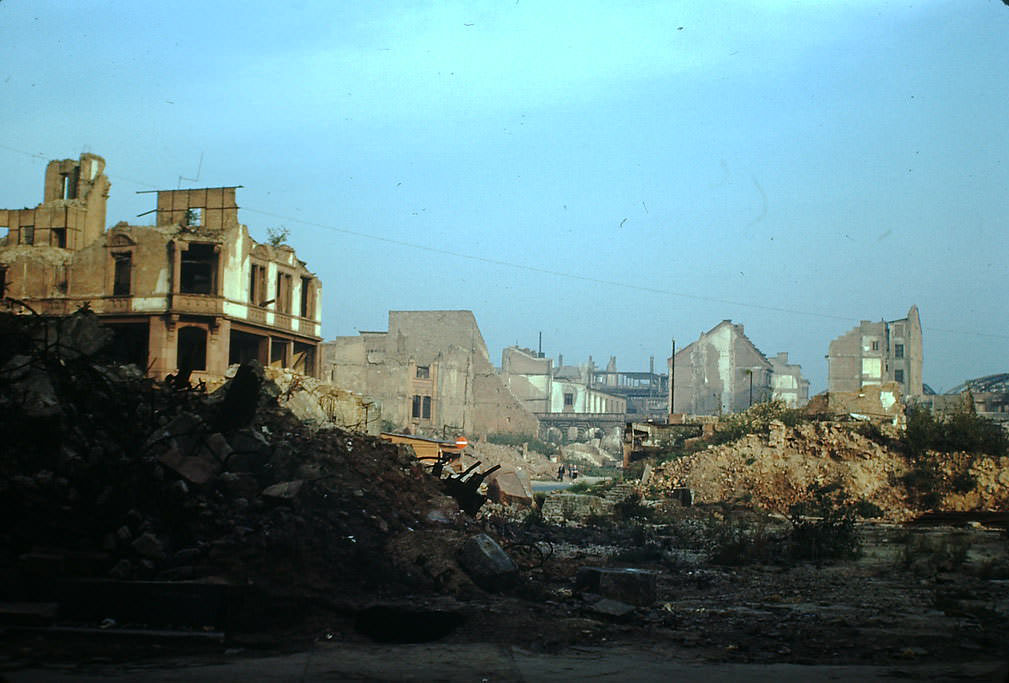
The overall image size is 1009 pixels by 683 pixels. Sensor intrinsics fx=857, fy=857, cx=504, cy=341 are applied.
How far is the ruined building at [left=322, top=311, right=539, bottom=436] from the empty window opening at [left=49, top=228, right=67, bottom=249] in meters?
20.5

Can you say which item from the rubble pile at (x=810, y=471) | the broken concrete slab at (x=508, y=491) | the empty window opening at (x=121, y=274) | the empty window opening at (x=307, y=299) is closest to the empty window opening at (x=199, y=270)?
the empty window opening at (x=121, y=274)

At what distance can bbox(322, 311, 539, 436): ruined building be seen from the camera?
160 feet

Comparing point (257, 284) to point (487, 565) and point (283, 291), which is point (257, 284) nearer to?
point (283, 291)

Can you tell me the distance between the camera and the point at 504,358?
71.0m

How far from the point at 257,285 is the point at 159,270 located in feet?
10.7

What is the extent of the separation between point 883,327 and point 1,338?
2283 inches

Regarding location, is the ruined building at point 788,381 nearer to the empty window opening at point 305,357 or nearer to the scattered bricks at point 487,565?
the empty window opening at point 305,357

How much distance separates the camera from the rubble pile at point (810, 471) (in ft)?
68.4

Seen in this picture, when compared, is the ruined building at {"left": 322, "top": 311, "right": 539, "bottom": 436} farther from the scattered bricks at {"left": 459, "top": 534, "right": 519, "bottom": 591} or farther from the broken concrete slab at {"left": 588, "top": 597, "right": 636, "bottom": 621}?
the broken concrete slab at {"left": 588, "top": 597, "right": 636, "bottom": 621}

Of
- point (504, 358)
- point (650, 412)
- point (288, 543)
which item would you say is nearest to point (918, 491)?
point (288, 543)

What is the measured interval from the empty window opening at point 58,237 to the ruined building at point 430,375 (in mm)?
20477

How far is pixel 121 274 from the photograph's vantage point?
26625 millimetres

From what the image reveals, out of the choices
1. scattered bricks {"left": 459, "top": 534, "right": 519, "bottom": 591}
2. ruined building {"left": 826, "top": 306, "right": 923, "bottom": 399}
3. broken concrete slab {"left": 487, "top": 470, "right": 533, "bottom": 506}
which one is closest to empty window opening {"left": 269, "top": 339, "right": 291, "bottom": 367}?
broken concrete slab {"left": 487, "top": 470, "right": 533, "bottom": 506}

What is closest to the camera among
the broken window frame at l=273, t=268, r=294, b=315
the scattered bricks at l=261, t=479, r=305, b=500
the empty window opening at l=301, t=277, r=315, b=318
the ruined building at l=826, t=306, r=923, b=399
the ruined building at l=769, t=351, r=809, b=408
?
the scattered bricks at l=261, t=479, r=305, b=500
